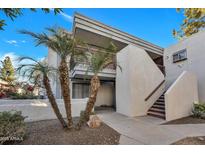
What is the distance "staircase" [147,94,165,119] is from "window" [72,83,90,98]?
17.3 feet

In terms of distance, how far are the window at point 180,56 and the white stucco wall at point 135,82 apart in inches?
110

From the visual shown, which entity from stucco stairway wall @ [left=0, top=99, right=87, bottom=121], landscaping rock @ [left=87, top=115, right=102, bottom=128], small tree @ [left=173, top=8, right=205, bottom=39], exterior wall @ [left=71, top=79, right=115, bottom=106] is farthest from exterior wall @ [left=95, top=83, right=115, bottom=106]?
small tree @ [left=173, top=8, right=205, bottom=39]

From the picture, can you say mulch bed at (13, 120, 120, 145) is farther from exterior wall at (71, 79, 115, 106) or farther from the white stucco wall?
exterior wall at (71, 79, 115, 106)

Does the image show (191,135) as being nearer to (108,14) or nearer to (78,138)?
(78,138)

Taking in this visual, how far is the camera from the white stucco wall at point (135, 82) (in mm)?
6805

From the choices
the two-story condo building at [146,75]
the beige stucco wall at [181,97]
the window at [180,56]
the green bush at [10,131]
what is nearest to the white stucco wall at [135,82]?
the two-story condo building at [146,75]

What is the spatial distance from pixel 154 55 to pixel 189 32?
348 cm

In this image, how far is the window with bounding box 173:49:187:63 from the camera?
8836 mm

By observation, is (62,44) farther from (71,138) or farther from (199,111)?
(199,111)

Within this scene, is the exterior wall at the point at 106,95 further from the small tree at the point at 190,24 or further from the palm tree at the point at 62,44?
the small tree at the point at 190,24

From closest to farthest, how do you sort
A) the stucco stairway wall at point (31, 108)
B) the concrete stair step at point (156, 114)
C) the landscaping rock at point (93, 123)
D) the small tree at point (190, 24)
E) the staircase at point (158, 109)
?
1. the landscaping rock at point (93, 123)
2. the stucco stairway wall at point (31, 108)
3. the concrete stair step at point (156, 114)
4. the staircase at point (158, 109)
5. the small tree at point (190, 24)

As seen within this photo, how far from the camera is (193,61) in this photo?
820 cm
